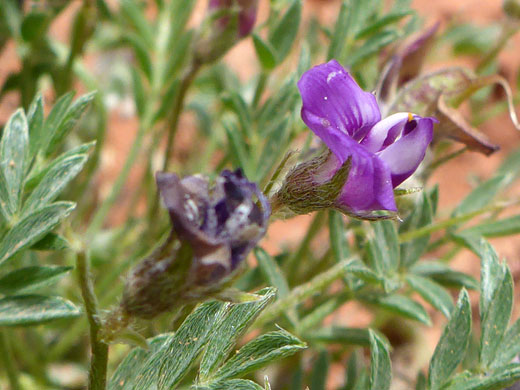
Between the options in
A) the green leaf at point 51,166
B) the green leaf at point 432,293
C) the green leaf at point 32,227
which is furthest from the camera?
the green leaf at point 432,293

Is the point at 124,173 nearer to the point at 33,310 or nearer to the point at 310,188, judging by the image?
the point at 33,310

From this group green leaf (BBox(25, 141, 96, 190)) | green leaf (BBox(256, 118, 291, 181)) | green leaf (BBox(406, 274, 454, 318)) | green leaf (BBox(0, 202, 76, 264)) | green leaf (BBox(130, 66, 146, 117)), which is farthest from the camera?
green leaf (BBox(130, 66, 146, 117))

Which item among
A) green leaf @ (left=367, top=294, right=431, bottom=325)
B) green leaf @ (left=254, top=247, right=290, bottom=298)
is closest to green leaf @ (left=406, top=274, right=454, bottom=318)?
green leaf @ (left=367, top=294, right=431, bottom=325)

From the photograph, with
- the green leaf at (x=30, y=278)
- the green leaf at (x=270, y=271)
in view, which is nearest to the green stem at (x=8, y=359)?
the green leaf at (x=30, y=278)

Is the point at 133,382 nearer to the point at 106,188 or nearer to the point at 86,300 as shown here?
the point at 86,300

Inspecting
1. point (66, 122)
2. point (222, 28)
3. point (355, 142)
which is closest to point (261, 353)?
point (355, 142)

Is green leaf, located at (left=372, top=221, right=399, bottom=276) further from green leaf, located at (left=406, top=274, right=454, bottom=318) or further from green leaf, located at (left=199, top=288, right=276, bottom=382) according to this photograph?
green leaf, located at (left=199, top=288, right=276, bottom=382)

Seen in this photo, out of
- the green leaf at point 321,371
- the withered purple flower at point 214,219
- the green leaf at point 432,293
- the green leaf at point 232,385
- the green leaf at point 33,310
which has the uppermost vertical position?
the withered purple flower at point 214,219

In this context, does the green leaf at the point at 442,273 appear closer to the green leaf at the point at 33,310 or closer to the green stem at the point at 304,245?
the green stem at the point at 304,245
